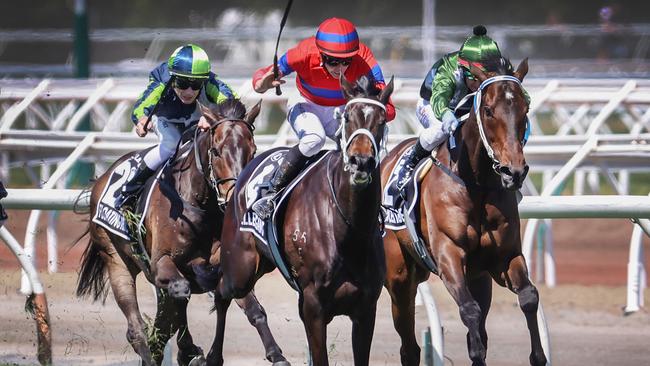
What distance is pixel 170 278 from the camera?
6344 millimetres

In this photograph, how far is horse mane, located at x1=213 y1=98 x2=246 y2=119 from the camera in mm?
6323

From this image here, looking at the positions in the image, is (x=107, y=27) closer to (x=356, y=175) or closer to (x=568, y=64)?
(x=568, y=64)

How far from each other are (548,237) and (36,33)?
456 inches

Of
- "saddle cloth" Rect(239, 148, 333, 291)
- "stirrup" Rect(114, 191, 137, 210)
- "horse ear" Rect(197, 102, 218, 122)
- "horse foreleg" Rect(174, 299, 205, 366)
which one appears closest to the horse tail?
"stirrup" Rect(114, 191, 137, 210)

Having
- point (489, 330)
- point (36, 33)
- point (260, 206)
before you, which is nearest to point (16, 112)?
point (489, 330)

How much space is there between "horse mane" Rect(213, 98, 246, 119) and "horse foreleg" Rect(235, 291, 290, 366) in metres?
0.95

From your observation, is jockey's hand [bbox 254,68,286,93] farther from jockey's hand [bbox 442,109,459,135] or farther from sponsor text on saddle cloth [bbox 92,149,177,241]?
sponsor text on saddle cloth [bbox 92,149,177,241]

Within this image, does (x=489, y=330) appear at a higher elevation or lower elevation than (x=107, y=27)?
lower

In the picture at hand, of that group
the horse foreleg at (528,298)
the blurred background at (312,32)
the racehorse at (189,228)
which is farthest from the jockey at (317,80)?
the blurred background at (312,32)

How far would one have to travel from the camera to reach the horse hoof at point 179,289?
20.6ft

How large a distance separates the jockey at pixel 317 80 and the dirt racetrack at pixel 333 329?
2.11m

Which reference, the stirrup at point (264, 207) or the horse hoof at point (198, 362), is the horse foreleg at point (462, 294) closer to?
the stirrup at point (264, 207)

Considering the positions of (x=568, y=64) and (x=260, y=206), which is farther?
(x=568, y=64)

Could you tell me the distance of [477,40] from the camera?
6.20 meters
